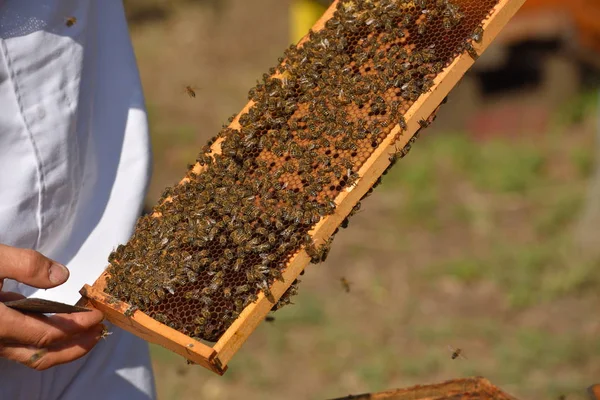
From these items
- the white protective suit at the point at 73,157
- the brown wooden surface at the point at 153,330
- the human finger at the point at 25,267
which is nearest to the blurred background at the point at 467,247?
the white protective suit at the point at 73,157

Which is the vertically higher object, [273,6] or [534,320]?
[273,6]

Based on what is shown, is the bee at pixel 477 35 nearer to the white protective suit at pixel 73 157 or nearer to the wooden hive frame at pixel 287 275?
the wooden hive frame at pixel 287 275

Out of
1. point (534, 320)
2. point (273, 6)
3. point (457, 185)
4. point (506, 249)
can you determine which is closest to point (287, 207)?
point (534, 320)

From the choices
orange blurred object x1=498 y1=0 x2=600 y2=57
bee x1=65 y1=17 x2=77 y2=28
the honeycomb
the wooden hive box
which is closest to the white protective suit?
bee x1=65 y1=17 x2=77 y2=28

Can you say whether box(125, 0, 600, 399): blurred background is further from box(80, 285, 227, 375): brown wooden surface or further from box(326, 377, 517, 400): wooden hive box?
box(80, 285, 227, 375): brown wooden surface

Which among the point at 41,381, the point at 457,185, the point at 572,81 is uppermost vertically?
the point at 572,81

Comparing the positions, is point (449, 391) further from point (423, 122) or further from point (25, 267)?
point (25, 267)

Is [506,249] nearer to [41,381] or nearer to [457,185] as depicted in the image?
[457,185]
